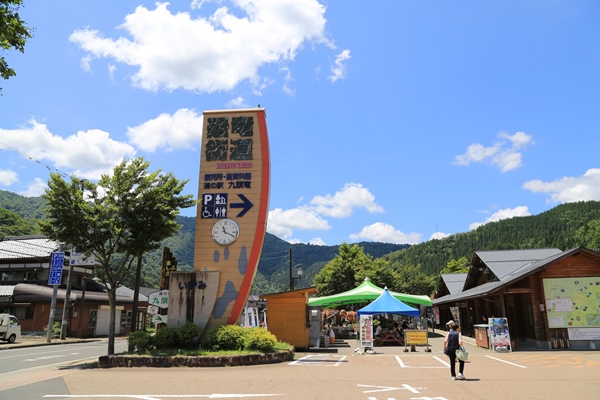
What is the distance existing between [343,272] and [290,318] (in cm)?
2817

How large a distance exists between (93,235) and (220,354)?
6.66 metres

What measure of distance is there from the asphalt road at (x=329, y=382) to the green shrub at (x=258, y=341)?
1.07 metres

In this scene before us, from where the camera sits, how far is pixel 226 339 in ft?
47.9

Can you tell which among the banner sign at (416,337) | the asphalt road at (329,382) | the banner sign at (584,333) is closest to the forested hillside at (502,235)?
the banner sign at (584,333)

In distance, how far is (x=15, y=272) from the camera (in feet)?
119

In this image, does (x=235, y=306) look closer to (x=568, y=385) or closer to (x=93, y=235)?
(x=93, y=235)

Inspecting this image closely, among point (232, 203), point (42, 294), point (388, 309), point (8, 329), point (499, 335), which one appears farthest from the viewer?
point (42, 294)

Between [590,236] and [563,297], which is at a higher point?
[590,236]

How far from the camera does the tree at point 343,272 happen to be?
155 feet

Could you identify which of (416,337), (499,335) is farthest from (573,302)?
(416,337)

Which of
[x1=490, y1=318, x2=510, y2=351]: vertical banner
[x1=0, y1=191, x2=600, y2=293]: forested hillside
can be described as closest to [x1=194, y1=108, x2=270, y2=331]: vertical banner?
[x1=490, y1=318, x2=510, y2=351]: vertical banner

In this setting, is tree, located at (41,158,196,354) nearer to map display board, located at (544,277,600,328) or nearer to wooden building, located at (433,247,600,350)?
wooden building, located at (433,247,600,350)

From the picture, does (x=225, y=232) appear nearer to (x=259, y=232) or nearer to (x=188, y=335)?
(x=259, y=232)

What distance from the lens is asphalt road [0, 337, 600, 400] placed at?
8906 mm
